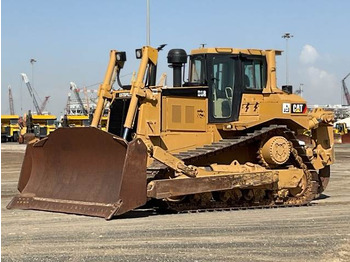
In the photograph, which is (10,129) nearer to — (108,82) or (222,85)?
(108,82)

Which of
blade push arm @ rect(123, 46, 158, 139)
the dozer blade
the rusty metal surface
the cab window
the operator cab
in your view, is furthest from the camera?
the cab window

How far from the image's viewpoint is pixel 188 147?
451 inches

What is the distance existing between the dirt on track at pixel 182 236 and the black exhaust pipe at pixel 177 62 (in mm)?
2978

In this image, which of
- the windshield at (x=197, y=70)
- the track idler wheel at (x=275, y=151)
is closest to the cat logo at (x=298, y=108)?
the track idler wheel at (x=275, y=151)

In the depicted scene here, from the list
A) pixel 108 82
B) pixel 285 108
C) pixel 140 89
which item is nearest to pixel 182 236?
pixel 140 89

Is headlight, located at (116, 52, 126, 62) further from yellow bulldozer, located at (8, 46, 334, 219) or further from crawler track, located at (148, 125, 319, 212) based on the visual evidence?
crawler track, located at (148, 125, 319, 212)

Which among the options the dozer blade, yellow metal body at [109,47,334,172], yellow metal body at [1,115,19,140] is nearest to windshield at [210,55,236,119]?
yellow metal body at [109,47,334,172]

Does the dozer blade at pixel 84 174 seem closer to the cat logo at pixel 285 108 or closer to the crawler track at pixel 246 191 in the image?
the crawler track at pixel 246 191

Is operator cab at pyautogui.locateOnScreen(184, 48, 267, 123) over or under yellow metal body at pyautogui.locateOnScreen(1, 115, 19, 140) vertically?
over

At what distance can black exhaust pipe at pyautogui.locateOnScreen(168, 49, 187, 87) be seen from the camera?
1171cm

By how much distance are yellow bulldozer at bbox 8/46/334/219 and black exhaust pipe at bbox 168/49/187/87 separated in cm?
2

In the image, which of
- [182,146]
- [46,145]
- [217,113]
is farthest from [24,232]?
[217,113]

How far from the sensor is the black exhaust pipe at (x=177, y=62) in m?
11.7

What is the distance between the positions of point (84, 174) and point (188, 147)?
233cm
